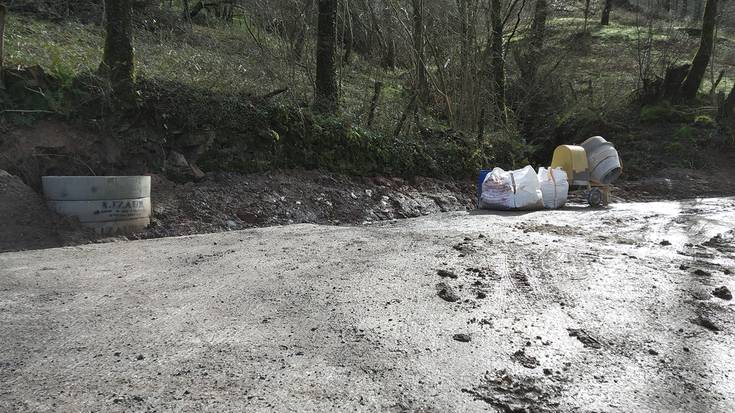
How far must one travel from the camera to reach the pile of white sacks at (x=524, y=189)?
8359 millimetres

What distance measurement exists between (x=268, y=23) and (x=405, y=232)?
21.6 feet

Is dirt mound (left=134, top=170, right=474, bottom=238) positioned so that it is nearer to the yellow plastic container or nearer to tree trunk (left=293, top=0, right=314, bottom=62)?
the yellow plastic container

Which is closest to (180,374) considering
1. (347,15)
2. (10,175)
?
(10,175)

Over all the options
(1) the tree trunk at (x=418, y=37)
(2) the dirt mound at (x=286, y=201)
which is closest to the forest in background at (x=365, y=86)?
(1) the tree trunk at (x=418, y=37)

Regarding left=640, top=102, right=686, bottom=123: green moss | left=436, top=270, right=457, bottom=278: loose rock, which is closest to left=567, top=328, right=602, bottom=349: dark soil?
left=436, top=270, right=457, bottom=278: loose rock

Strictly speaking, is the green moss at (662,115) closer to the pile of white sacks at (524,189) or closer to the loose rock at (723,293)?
the pile of white sacks at (524,189)

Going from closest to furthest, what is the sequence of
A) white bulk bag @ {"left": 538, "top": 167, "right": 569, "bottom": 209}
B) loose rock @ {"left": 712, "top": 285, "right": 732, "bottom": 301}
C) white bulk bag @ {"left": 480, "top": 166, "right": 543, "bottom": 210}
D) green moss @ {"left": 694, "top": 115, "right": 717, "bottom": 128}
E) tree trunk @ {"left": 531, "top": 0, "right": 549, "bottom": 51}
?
loose rock @ {"left": 712, "top": 285, "right": 732, "bottom": 301} < white bulk bag @ {"left": 480, "top": 166, "right": 543, "bottom": 210} < white bulk bag @ {"left": 538, "top": 167, "right": 569, "bottom": 209} < green moss @ {"left": 694, "top": 115, "right": 717, "bottom": 128} < tree trunk @ {"left": 531, "top": 0, "right": 549, "bottom": 51}

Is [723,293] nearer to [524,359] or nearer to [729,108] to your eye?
[524,359]

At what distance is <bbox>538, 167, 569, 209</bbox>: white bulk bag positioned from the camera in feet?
28.6

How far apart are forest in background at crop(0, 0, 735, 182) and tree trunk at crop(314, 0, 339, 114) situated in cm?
4

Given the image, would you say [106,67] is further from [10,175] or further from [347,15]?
[347,15]

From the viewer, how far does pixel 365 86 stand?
1172cm

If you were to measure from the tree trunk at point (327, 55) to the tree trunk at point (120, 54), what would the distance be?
350 centimetres

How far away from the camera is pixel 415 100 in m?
10.2
